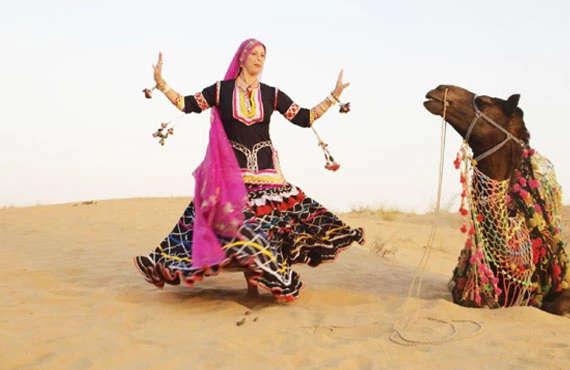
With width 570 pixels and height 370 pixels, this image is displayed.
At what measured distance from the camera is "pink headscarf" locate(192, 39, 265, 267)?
5.17 metres

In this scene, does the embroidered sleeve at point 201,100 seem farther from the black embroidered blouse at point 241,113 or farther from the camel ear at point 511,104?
the camel ear at point 511,104

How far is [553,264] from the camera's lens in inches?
213

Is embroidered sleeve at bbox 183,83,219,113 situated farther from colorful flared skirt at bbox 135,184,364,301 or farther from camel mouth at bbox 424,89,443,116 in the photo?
camel mouth at bbox 424,89,443,116

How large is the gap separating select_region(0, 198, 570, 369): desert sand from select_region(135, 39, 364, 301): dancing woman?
354mm

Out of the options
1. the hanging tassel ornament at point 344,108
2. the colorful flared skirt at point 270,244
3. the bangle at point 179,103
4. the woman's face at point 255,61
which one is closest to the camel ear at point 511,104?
the hanging tassel ornament at point 344,108

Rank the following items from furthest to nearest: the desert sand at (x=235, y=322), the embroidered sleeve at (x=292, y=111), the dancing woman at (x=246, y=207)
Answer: the embroidered sleeve at (x=292, y=111)
the dancing woman at (x=246, y=207)
the desert sand at (x=235, y=322)

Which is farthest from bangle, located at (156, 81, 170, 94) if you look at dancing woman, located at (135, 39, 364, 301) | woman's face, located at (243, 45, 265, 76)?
woman's face, located at (243, 45, 265, 76)

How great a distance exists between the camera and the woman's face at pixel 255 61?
18.8 feet

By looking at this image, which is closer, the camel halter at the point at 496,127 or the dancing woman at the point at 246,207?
the camel halter at the point at 496,127

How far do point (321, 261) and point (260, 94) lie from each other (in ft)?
5.24

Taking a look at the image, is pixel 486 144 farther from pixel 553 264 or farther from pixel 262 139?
pixel 262 139

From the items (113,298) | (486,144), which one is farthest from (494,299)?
(113,298)

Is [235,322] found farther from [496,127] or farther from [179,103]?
[496,127]

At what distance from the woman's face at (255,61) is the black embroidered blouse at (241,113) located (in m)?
0.17
